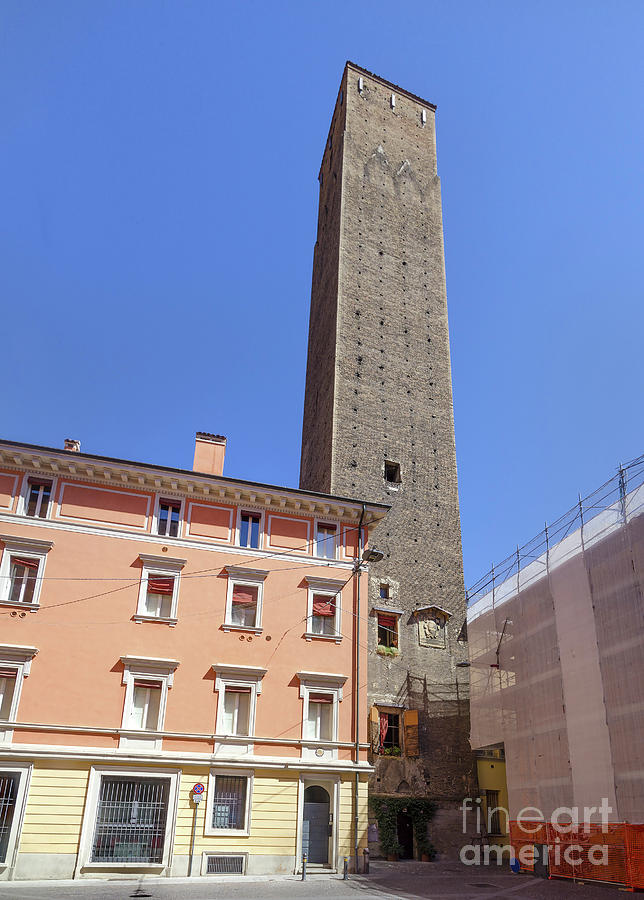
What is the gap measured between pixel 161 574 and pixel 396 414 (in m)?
16.9

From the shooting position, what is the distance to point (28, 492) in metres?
22.5

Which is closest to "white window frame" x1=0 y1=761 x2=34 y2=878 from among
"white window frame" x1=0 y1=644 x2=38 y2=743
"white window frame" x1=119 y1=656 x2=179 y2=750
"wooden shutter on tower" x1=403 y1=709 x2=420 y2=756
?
"white window frame" x1=0 y1=644 x2=38 y2=743

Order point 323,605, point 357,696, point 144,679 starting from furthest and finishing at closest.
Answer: point 323,605 → point 357,696 → point 144,679

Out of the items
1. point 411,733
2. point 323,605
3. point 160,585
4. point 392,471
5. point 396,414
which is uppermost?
point 396,414

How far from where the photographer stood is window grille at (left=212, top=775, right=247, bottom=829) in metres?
20.3

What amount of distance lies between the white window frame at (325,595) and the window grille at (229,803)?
474 cm

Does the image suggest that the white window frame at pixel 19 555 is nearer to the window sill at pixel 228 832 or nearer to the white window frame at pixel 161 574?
the white window frame at pixel 161 574

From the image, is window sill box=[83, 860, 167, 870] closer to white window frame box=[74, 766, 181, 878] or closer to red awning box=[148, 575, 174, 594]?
white window frame box=[74, 766, 181, 878]

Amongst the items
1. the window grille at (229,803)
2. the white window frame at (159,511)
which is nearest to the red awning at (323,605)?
the white window frame at (159,511)

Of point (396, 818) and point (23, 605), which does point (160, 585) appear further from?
point (396, 818)

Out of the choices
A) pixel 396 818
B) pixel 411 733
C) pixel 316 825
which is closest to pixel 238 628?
pixel 316 825

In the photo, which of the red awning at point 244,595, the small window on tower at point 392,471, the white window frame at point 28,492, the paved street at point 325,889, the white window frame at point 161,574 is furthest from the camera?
the small window on tower at point 392,471

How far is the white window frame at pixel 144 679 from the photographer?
20.2 metres

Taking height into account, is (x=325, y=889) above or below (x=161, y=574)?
below
